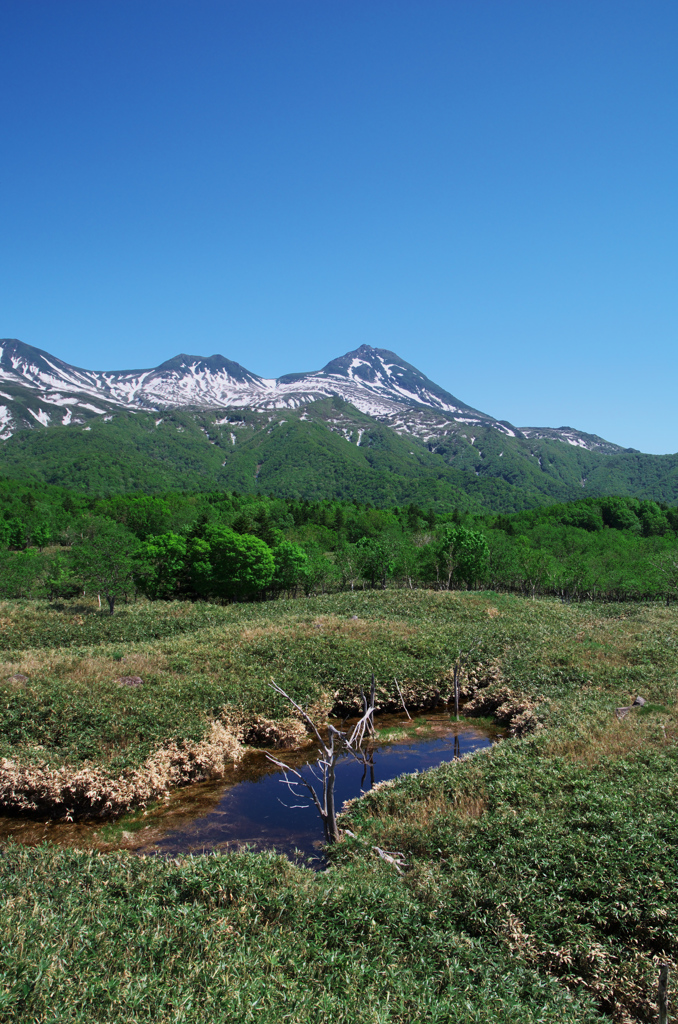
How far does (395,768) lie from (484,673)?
10.8 m

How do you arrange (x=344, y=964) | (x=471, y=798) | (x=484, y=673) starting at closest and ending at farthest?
1. (x=344, y=964)
2. (x=471, y=798)
3. (x=484, y=673)

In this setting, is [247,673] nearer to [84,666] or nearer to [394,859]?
[84,666]

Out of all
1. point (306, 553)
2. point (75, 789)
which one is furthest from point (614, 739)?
point (306, 553)

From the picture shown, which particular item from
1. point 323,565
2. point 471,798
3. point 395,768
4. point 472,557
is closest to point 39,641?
point 395,768

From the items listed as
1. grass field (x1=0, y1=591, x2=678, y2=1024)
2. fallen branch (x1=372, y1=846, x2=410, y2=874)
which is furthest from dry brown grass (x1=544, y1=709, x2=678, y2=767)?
fallen branch (x1=372, y1=846, x2=410, y2=874)

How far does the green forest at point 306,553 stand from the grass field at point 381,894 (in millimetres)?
30987

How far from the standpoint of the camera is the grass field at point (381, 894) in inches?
277

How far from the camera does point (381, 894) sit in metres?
10.0

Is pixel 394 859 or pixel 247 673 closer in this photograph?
pixel 394 859

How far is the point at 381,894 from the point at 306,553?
70.5m

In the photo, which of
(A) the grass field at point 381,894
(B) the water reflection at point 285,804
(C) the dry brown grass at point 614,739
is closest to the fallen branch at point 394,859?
(A) the grass field at point 381,894

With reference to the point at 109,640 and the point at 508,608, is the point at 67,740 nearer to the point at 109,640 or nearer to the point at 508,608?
the point at 109,640

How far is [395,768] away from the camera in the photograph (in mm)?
21359

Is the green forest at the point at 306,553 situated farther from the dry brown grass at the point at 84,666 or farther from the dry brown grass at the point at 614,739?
the dry brown grass at the point at 614,739
